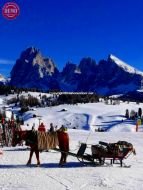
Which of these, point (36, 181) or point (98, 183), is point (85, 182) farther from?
point (36, 181)

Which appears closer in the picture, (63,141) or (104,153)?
(104,153)

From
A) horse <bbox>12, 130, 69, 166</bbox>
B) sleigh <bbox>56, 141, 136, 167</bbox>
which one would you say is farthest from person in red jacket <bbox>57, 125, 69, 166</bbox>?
sleigh <bbox>56, 141, 136, 167</bbox>

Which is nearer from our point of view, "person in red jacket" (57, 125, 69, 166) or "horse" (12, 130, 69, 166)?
"horse" (12, 130, 69, 166)

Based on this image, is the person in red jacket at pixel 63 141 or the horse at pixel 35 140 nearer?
the horse at pixel 35 140

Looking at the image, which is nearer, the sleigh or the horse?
the horse

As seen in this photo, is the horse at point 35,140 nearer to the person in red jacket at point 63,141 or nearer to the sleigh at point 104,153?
the person in red jacket at point 63,141

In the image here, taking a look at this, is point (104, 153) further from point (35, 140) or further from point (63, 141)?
point (35, 140)

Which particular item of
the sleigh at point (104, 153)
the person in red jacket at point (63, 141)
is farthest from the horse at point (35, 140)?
the sleigh at point (104, 153)

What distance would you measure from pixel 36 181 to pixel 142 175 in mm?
5815

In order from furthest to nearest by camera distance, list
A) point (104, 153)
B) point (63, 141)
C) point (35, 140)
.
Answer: point (63, 141) → point (104, 153) → point (35, 140)

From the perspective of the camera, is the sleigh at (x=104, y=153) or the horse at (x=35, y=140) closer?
the horse at (x=35, y=140)

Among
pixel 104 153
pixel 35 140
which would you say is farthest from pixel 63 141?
pixel 104 153

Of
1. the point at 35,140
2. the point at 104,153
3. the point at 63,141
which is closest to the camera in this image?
the point at 35,140

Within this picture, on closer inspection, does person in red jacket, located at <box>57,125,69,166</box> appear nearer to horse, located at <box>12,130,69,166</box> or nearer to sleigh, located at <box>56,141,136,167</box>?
horse, located at <box>12,130,69,166</box>
